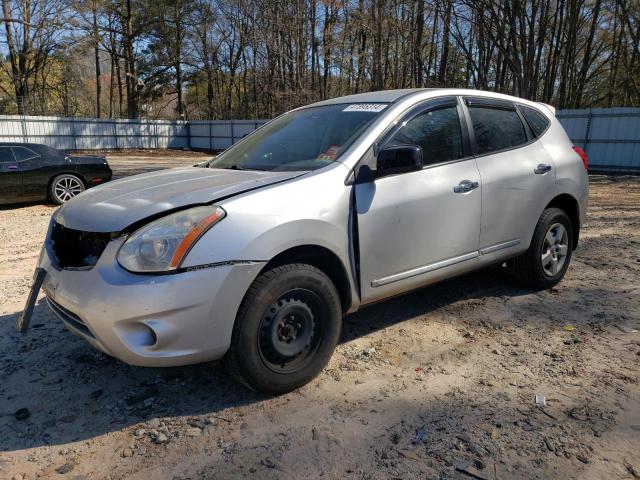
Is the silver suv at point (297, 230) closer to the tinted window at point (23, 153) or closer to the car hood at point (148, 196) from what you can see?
the car hood at point (148, 196)

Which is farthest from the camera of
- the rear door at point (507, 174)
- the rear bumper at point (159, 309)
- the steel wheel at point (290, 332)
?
the rear door at point (507, 174)

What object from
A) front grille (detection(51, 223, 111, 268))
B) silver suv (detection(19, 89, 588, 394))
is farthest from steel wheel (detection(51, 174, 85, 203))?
front grille (detection(51, 223, 111, 268))

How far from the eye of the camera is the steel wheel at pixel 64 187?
32.6 ft

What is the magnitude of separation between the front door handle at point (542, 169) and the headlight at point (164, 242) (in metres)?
2.93

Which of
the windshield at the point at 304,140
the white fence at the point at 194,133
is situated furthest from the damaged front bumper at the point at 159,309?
the white fence at the point at 194,133

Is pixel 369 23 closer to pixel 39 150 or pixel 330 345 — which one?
pixel 39 150

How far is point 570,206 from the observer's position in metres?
4.71

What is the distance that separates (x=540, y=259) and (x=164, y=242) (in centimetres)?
339

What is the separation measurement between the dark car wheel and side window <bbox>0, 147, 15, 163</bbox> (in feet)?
2.71

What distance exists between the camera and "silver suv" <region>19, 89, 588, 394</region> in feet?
8.14

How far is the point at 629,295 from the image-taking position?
448 centimetres

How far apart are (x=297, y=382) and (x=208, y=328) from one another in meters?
0.71

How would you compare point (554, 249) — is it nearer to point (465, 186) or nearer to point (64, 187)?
point (465, 186)

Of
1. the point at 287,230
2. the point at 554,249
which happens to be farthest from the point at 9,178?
the point at 554,249
